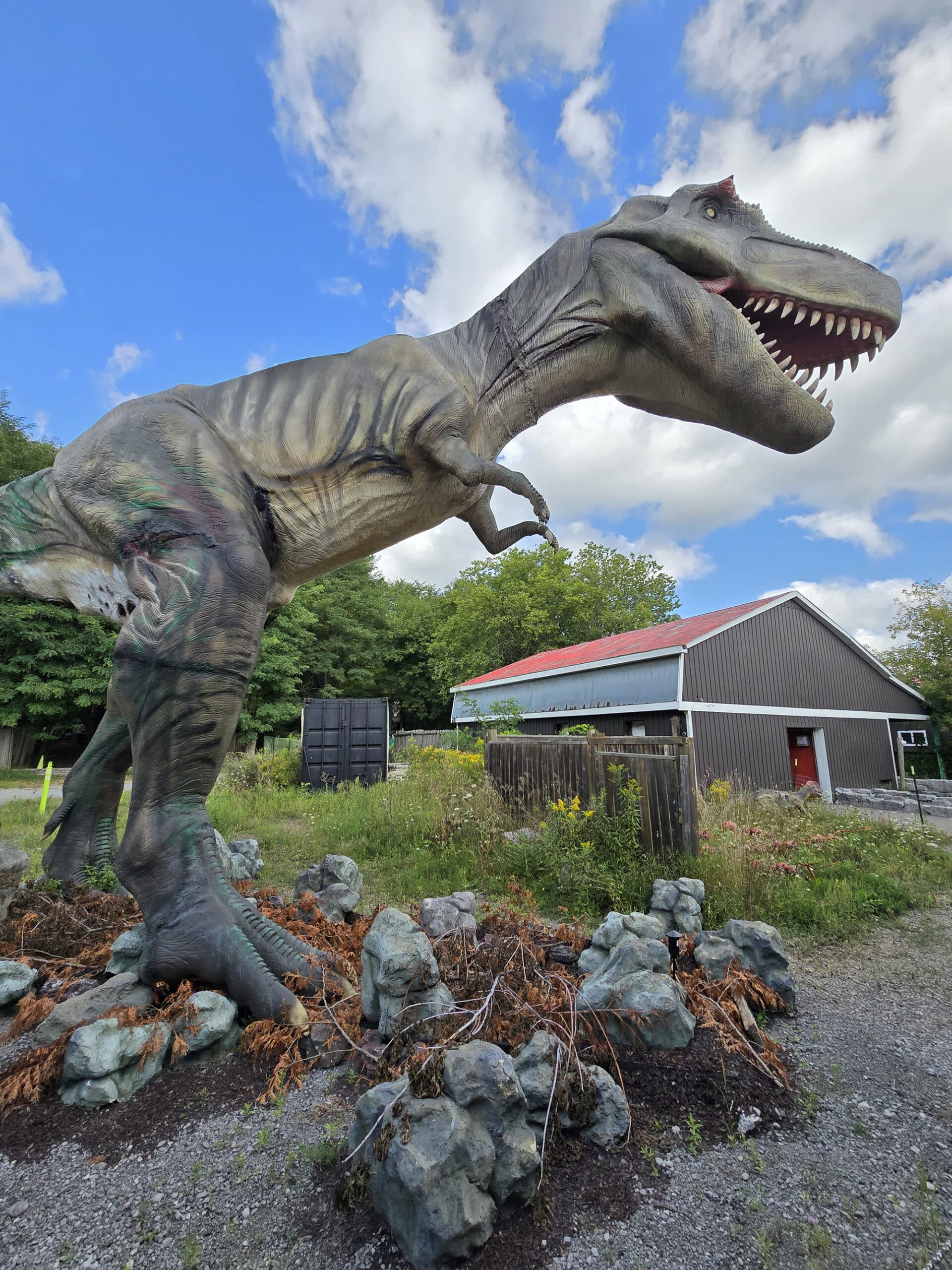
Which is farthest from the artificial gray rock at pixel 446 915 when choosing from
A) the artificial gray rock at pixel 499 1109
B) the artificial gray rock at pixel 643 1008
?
the artificial gray rock at pixel 499 1109

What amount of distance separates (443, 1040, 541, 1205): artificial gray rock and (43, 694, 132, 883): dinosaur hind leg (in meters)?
2.37

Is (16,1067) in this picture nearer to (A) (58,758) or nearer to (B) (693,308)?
(B) (693,308)

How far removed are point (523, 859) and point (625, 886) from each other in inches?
31.6

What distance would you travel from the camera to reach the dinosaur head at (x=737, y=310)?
1.89m

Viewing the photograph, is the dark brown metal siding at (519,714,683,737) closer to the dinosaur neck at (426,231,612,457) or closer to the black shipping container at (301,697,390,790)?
the black shipping container at (301,697,390,790)

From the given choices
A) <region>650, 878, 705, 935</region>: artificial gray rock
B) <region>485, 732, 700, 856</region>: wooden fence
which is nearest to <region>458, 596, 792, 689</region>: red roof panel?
<region>485, 732, 700, 856</region>: wooden fence

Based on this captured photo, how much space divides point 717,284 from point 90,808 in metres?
3.46

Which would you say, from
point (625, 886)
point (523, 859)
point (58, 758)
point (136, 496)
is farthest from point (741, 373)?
point (58, 758)

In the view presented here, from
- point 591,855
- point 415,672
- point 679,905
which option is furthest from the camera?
point 415,672

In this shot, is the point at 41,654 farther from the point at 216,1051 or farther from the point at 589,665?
the point at 216,1051

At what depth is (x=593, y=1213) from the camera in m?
1.03

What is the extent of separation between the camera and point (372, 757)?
10.7m

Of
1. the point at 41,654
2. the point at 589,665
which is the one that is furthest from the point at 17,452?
the point at 589,665

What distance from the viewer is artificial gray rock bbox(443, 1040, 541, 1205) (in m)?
1.05
